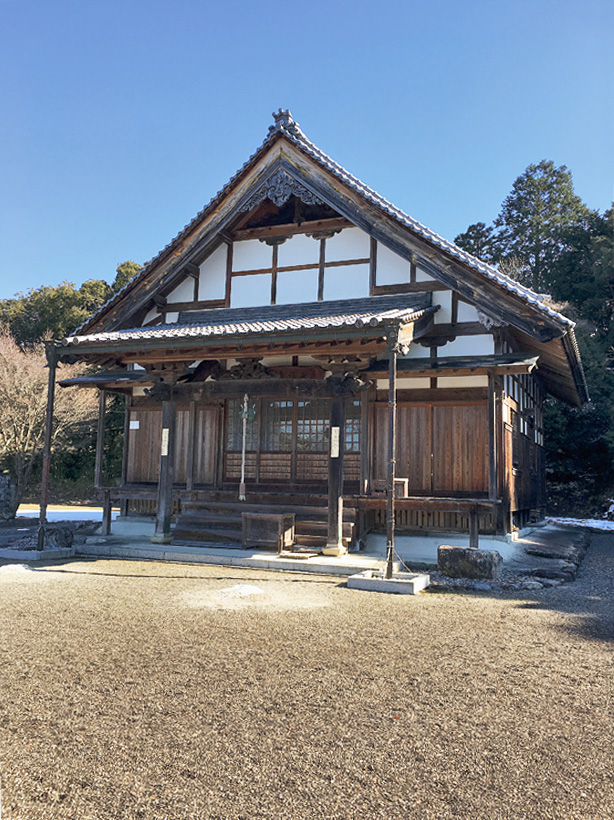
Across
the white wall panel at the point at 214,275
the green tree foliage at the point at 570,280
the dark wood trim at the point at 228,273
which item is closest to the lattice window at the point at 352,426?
the dark wood trim at the point at 228,273

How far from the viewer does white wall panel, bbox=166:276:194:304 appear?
43.5ft

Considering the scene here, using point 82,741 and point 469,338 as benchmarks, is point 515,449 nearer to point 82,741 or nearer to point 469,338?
point 469,338

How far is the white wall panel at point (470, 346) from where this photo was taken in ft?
35.8

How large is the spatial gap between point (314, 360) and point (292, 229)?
9.12 ft

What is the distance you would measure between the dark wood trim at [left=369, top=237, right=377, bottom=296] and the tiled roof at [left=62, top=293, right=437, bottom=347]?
232mm

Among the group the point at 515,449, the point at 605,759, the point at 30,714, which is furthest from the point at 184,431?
the point at 605,759

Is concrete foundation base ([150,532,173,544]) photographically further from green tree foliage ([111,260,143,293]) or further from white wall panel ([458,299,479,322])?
green tree foliage ([111,260,143,293])

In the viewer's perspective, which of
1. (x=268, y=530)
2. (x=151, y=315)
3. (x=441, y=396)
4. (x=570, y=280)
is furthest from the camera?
(x=570, y=280)

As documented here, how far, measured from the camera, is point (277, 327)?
937cm

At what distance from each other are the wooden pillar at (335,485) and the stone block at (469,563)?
5.92 ft

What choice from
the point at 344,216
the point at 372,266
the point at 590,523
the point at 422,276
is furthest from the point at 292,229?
the point at 590,523

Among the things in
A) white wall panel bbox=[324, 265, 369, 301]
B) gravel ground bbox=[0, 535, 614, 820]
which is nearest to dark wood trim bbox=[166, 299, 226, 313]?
white wall panel bbox=[324, 265, 369, 301]

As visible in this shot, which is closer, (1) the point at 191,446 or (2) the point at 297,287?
(2) the point at 297,287

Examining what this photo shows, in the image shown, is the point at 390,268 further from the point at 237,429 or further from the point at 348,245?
the point at 237,429
